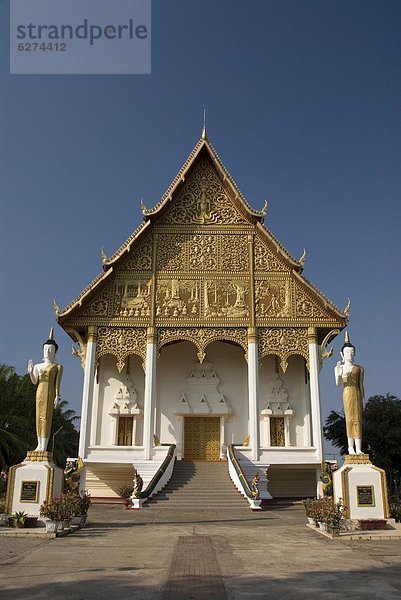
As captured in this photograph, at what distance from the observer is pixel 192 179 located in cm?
2064

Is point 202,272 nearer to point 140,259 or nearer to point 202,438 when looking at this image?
point 140,259

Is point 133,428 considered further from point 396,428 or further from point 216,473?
point 396,428

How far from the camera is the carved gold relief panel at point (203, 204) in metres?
20.0

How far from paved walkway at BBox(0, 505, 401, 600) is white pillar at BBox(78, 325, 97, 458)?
23.3 ft

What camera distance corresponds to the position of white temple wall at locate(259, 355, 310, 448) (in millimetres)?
19875

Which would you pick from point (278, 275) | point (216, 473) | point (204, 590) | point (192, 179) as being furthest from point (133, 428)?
point (204, 590)

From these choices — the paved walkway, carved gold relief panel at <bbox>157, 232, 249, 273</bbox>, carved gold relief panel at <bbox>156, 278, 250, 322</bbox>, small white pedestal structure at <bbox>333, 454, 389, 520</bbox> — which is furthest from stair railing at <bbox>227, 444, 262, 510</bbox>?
carved gold relief panel at <bbox>157, 232, 249, 273</bbox>

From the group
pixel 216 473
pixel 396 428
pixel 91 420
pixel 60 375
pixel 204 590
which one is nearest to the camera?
pixel 204 590

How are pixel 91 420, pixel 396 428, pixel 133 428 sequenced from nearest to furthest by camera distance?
pixel 91 420, pixel 133 428, pixel 396 428

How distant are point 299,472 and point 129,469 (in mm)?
5957

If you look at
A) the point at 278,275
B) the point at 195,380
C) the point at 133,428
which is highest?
the point at 278,275

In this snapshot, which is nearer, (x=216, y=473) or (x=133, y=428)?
(x=216, y=473)

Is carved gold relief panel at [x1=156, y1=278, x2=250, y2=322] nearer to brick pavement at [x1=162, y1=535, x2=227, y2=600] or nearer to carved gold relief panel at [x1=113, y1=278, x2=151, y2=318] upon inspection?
carved gold relief panel at [x1=113, y1=278, x2=151, y2=318]

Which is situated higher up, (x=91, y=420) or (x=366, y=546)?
(x=91, y=420)
